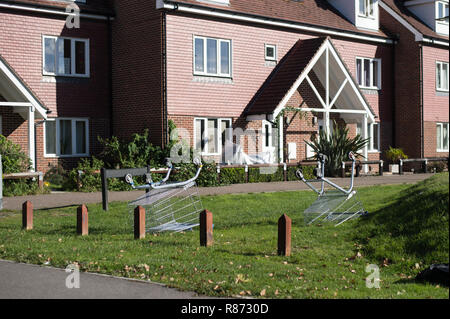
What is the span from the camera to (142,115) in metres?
25.1

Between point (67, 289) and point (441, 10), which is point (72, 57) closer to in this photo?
point (67, 289)

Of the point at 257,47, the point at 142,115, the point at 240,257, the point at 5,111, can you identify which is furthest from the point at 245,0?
the point at 240,257

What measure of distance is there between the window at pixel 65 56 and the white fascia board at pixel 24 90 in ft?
9.16

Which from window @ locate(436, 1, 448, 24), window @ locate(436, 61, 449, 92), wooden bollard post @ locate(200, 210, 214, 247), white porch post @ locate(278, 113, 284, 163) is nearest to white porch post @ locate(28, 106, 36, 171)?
white porch post @ locate(278, 113, 284, 163)

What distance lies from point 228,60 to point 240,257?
17.0 m

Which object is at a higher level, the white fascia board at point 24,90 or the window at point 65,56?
the window at point 65,56

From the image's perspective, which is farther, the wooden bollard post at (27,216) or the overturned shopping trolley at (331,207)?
the wooden bollard post at (27,216)

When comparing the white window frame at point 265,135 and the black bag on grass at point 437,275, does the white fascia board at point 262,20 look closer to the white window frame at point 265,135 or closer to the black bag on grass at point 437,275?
the white window frame at point 265,135

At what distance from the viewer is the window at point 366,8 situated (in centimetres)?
3262

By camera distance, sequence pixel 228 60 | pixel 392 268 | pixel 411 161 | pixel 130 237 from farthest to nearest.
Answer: pixel 411 161 → pixel 228 60 → pixel 130 237 → pixel 392 268

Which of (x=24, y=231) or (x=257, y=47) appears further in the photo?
(x=257, y=47)

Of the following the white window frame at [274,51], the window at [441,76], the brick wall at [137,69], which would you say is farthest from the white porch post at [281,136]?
the window at [441,76]

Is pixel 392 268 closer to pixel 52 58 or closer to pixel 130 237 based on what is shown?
pixel 130 237

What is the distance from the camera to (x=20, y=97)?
22812 mm
